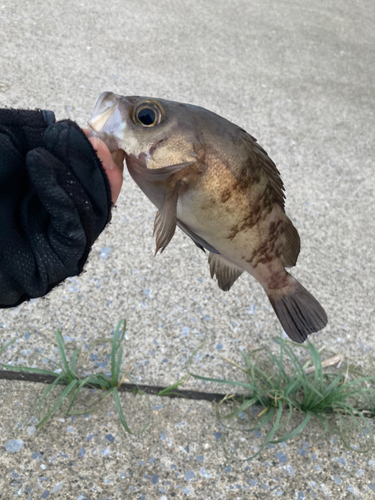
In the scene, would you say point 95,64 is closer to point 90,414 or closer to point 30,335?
point 30,335

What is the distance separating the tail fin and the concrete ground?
84 centimetres

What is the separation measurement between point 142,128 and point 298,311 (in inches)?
28.5

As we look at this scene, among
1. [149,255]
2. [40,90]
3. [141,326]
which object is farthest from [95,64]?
[141,326]

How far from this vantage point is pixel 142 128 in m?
1.28

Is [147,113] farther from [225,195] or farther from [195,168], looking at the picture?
[225,195]

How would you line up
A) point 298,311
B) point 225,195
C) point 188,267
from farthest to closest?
point 188,267
point 298,311
point 225,195

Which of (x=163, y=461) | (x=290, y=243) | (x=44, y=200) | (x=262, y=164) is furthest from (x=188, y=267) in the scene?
(x=44, y=200)

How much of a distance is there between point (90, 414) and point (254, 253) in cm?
115

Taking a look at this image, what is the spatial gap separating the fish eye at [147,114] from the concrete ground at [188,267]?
51.2 inches

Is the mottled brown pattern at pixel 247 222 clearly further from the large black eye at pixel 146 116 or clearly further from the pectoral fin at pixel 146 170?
the large black eye at pixel 146 116

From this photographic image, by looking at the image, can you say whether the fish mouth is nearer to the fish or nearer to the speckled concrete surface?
the fish

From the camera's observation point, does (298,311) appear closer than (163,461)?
Yes

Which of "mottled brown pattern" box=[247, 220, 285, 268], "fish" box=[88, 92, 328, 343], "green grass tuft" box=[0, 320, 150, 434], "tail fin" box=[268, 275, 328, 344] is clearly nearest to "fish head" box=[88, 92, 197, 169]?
"fish" box=[88, 92, 328, 343]

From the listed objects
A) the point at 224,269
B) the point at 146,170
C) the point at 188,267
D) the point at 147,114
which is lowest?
the point at 188,267
